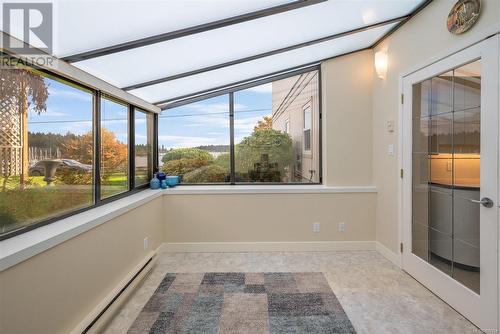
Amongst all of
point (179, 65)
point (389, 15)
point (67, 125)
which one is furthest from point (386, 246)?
point (67, 125)

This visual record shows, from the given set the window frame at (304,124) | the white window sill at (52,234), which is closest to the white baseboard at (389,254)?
the window frame at (304,124)

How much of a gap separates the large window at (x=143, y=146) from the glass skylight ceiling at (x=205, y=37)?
1.05 ft

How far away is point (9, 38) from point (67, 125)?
0.78m

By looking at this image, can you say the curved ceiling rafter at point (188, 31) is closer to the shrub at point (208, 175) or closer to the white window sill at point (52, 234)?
the white window sill at point (52, 234)

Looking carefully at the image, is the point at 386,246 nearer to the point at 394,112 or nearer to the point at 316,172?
the point at 316,172

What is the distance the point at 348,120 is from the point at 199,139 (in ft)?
7.12

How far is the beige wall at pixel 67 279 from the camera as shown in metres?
1.42

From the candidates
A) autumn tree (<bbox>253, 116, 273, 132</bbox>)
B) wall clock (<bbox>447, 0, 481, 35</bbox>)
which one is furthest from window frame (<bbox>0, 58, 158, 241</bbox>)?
wall clock (<bbox>447, 0, 481, 35</bbox>)

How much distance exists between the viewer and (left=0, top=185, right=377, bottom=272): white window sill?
57.7 inches

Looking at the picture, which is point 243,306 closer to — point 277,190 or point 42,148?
point 277,190

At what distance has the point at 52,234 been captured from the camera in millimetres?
1711

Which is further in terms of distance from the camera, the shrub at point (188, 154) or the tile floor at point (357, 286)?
the shrub at point (188, 154)

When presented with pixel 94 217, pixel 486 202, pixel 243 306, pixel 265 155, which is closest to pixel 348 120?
pixel 265 155

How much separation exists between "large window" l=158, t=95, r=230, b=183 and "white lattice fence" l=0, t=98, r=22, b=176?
2480mm
